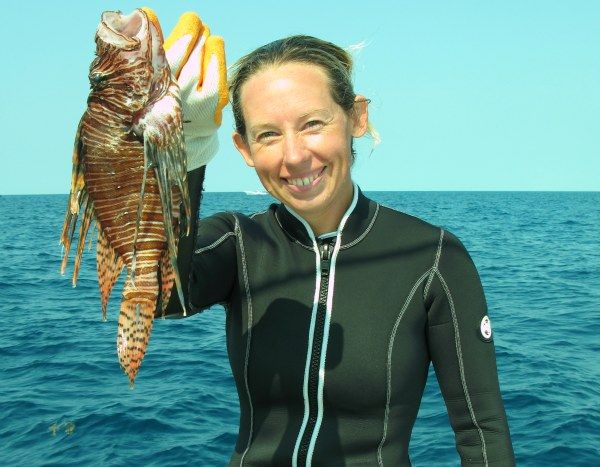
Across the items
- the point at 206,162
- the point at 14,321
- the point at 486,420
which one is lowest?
the point at 14,321

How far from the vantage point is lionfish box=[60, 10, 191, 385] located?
2182mm

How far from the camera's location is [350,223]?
11.2ft

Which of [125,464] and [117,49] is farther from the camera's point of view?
[125,464]

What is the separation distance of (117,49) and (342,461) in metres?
2.00

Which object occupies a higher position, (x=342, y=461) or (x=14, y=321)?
(x=342, y=461)

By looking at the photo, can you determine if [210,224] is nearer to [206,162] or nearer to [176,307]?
[176,307]

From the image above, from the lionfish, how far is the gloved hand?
0.09 meters

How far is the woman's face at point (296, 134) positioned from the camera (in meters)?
2.83

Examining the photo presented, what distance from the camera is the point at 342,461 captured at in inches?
127

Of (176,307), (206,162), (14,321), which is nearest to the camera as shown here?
(206,162)

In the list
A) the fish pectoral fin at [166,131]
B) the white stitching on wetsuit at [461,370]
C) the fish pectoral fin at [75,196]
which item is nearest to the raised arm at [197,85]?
the fish pectoral fin at [166,131]

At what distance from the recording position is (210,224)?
10.8 ft

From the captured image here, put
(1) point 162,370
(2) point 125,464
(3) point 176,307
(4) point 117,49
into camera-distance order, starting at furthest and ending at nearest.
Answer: (1) point 162,370
(2) point 125,464
(3) point 176,307
(4) point 117,49

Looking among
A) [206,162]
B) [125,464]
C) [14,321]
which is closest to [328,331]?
[206,162]
